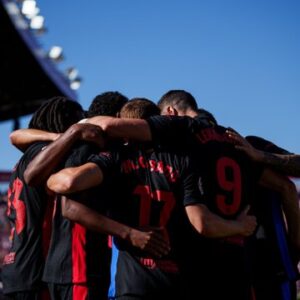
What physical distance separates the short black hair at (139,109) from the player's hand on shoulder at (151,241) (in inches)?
27.9

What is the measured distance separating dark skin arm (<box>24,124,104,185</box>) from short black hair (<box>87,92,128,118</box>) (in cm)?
58

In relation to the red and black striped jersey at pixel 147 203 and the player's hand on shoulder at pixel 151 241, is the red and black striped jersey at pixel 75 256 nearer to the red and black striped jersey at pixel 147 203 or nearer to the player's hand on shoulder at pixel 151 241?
the red and black striped jersey at pixel 147 203

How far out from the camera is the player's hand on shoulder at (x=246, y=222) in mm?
3666

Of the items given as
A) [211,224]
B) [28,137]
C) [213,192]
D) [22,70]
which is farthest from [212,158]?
[22,70]

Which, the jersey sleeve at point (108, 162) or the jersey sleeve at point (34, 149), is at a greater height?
the jersey sleeve at point (108, 162)

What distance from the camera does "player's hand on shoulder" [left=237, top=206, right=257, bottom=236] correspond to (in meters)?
3.67

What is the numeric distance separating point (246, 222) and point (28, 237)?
146 cm

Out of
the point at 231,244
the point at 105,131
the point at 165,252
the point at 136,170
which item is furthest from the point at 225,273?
the point at 105,131

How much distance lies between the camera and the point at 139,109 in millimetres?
3879

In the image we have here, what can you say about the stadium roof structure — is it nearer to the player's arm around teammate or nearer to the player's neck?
the player's neck

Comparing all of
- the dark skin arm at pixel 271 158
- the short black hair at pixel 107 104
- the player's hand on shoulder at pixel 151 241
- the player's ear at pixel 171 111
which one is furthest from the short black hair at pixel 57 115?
the player's hand on shoulder at pixel 151 241

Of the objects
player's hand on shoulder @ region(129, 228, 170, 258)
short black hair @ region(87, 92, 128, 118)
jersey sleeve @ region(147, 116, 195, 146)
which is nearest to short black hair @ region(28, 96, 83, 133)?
short black hair @ region(87, 92, 128, 118)

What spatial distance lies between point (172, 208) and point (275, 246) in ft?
2.71

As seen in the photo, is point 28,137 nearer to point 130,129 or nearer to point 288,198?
point 130,129
